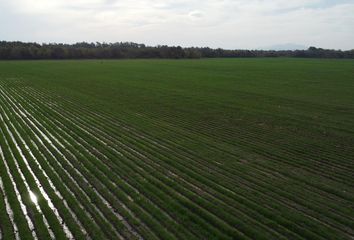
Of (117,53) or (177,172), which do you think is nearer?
(177,172)

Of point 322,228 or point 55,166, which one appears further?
point 55,166

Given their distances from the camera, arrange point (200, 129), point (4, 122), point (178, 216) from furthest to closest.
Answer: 1. point (4, 122)
2. point (200, 129)
3. point (178, 216)

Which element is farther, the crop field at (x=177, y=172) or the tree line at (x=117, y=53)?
the tree line at (x=117, y=53)

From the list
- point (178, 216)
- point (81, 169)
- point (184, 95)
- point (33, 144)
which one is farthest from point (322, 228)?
point (184, 95)

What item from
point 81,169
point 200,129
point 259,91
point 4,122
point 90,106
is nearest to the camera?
point 81,169

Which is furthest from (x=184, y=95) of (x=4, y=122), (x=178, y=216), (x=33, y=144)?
(x=178, y=216)

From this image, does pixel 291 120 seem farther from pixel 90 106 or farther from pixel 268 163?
pixel 90 106

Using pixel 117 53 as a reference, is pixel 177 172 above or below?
above

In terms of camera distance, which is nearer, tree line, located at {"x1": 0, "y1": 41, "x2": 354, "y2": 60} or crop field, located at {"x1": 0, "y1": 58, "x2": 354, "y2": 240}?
crop field, located at {"x1": 0, "y1": 58, "x2": 354, "y2": 240}
